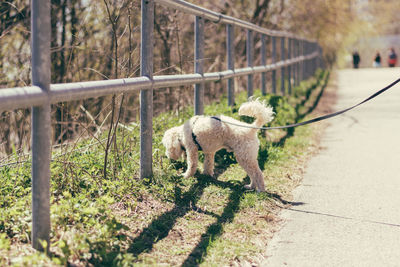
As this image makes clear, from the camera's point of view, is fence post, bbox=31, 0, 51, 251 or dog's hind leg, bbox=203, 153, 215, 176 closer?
fence post, bbox=31, 0, 51, 251

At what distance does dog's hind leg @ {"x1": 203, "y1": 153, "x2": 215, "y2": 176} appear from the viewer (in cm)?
575

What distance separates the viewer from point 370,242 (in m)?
4.11

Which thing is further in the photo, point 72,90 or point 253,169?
point 253,169

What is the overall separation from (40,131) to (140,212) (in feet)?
4.39

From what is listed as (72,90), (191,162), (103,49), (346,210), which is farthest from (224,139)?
(103,49)

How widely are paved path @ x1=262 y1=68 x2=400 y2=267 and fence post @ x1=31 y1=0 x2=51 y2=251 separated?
1459 millimetres

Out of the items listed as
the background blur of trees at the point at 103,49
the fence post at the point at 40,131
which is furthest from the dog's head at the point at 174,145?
the fence post at the point at 40,131

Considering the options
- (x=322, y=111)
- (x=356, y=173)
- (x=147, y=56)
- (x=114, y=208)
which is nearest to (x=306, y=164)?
(x=356, y=173)

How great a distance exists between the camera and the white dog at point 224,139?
209 inches

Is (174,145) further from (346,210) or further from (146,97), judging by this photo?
(346,210)

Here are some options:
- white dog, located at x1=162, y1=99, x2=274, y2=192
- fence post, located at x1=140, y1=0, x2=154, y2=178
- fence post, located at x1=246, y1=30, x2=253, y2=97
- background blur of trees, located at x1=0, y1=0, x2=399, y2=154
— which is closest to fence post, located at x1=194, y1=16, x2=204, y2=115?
background blur of trees, located at x1=0, y1=0, x2=399, y2=154

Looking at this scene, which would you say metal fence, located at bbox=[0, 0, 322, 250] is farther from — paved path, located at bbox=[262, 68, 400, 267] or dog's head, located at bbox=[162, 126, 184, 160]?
paved path, located at bbox=[262, 68, 400, 267]

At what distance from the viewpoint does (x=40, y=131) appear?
320cm

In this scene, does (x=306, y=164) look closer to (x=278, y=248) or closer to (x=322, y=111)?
(x=278, y=248)
